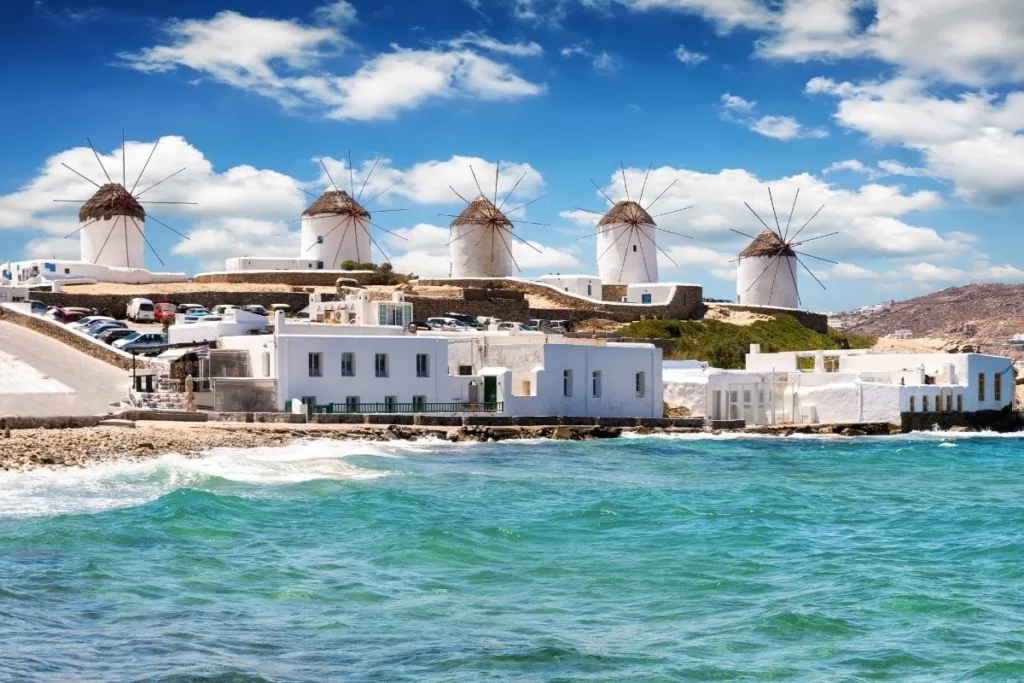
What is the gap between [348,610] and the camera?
36.8 feet

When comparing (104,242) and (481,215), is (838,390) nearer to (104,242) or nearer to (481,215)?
(481,215)

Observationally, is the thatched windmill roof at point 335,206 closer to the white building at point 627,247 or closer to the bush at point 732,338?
the white building at point 627,247

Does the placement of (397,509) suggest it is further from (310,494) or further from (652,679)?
(652,679)

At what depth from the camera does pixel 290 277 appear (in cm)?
5275

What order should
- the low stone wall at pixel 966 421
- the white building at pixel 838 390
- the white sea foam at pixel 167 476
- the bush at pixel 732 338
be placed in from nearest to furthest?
1. the white sea foam at pixel 167 476
2. the white building at pixel 838 390
3. the low stone wall at pixel 966 421
4. the bush at pixel 732 338

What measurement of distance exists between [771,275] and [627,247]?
720 cm

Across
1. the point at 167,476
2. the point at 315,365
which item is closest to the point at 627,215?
the point at 315,365

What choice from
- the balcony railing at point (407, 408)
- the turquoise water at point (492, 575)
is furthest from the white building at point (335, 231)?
the turquoise water at point (492, 575)

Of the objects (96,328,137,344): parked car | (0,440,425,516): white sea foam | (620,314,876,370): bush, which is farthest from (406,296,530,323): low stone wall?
(0,440,425,516): white sea foam

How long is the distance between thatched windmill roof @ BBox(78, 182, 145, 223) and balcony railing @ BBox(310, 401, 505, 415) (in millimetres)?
31212

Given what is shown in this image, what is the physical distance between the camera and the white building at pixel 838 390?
117 ft

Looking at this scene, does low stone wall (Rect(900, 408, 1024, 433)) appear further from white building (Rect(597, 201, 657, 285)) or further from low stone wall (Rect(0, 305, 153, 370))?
white building (Rect(597, 201, 657, 285))

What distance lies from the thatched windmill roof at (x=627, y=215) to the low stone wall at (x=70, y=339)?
31444mm

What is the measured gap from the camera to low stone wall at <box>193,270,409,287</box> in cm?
5256
